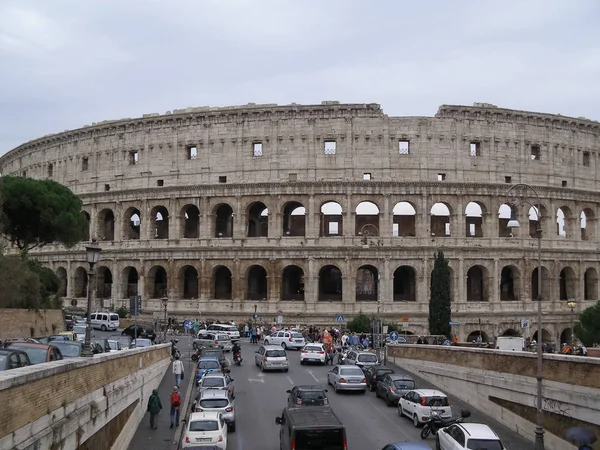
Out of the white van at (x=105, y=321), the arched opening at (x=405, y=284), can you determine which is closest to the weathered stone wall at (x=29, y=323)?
the white van at (x=105, y=321)

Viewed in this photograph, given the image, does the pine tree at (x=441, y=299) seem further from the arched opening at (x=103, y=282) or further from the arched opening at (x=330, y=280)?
the arched opening at (x=103, y=282)

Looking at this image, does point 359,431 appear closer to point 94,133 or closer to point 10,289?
point 10,289

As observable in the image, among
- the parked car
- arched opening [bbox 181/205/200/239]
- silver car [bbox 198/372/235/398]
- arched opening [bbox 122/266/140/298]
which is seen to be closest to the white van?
arched opening [bbox 122/266/140/298]

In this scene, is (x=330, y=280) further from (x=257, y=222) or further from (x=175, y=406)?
(x=175, y=406)

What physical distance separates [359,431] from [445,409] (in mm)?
2767

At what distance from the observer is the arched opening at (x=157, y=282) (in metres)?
52.2

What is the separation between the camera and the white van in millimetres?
46281

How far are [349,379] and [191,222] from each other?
3266 centimetres

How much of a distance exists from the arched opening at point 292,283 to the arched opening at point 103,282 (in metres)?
15.2

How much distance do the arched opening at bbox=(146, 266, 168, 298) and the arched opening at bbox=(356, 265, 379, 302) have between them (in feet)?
51.0

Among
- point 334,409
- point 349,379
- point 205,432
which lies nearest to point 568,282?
point 349,379

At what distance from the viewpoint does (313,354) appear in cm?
3297

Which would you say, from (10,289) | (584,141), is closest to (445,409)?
(10,289)

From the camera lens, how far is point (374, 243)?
48.0m
